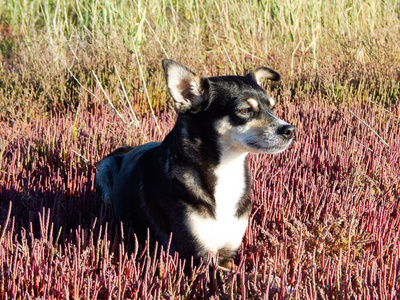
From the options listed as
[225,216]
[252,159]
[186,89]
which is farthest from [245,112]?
[252,159]

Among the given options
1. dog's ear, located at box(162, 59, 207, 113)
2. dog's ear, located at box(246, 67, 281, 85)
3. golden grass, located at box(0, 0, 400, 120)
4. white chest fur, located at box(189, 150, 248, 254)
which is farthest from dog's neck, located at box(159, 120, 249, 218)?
golden grass, located at box(0, 0, 400, 120)

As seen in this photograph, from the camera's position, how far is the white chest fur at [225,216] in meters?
2.98

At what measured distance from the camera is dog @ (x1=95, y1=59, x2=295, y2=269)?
3.02m

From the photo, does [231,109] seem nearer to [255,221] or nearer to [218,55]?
[255,221]

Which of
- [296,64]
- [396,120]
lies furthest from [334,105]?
[296,64]

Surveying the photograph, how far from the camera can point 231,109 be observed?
330 centimetres

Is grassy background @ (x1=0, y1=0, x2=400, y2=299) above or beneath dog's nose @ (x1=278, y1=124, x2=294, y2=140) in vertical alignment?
beneath

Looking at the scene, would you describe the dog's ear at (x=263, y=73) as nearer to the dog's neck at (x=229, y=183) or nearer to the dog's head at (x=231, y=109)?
the dog's head at (x=231, y=109)

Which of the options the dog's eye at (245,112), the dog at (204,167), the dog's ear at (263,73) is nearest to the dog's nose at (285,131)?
the dog at (204,167)

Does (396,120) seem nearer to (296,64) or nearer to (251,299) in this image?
(296,64)

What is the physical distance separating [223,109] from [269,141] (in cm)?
39

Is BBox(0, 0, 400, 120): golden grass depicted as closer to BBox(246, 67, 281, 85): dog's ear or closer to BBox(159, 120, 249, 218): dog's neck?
BBox(246, 67, 281, 85): dog's ear

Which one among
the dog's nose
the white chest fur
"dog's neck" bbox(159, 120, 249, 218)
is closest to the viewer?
the white chest fur

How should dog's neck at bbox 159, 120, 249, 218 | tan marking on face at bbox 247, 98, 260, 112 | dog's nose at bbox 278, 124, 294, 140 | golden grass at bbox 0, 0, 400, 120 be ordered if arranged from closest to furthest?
dog's neck at bbox 159, 120, 249, 218 → dog's nose at bbox 278, 124, 294, 140 → tan marking on face at bbox 247, 98, 260, 112 → golden grass at bbox 0, 0, 400, 120
